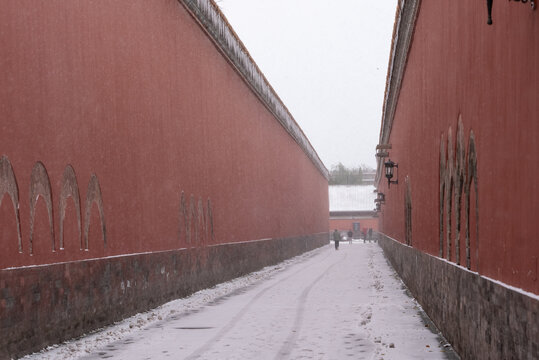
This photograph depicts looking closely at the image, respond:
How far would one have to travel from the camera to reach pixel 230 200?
23281 millimetres

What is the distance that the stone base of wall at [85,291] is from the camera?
336 inches

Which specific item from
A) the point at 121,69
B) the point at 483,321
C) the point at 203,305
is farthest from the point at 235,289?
the point at 483,321

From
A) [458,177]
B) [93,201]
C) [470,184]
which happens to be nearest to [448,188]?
[458,177]

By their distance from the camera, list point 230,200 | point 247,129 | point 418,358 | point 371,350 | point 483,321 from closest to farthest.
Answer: point 483,321
point 418,358
point 371,350
point 230,200
point 247,129

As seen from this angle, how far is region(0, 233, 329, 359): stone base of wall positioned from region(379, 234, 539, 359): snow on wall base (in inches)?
187

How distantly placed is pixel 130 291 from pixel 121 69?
3689 mm

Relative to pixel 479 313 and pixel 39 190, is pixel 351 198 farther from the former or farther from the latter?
pixel 479 313

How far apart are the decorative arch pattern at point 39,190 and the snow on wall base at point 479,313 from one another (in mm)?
4916

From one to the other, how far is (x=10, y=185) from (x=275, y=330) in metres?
4.11

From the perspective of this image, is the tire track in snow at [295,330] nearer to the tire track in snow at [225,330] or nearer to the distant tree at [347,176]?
the tire track in snow at [225,330]

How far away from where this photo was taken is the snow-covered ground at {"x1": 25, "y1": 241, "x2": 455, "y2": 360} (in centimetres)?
888

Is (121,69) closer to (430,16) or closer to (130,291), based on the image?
(130,291)

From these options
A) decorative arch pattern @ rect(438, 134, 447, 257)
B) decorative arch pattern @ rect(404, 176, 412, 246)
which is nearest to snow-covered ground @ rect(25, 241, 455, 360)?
decorative arch pattern @ rect(438, 134, 447, 257)

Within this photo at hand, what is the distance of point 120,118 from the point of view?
12.9 m
